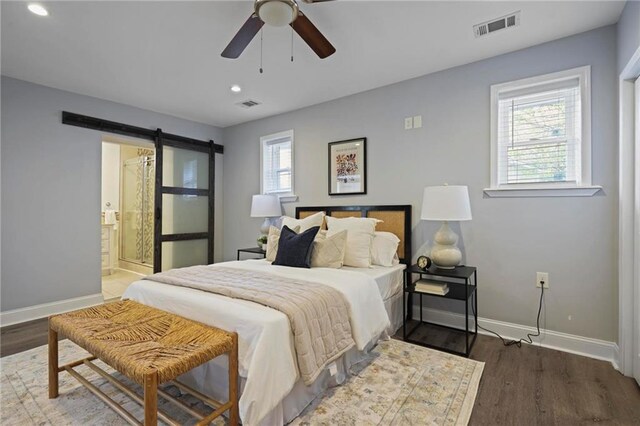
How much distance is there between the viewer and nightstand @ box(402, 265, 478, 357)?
2.54m

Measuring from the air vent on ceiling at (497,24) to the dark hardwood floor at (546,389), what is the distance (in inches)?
103

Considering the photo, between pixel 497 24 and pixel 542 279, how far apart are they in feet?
6.98

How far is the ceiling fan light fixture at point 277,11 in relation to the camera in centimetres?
171

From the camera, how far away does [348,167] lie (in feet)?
12.5

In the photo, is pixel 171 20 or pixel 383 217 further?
pixel 383 217

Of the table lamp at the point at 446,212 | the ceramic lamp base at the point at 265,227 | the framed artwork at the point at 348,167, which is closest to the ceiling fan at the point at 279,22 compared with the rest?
the table lamp at the point at 446,212

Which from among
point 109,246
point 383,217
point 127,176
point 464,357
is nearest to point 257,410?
point 464,357

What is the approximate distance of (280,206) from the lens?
14.5 feet

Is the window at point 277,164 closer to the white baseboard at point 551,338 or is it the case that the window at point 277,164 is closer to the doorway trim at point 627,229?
the white baseboard at point 551,338

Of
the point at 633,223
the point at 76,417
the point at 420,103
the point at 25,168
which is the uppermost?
the point at 420,103

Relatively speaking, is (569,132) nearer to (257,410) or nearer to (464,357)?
(464,357)

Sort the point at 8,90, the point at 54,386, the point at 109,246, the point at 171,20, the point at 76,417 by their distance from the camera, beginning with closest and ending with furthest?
the point at 76,417, the point at 54,386, the point at 171,20, the point at 8,90, the point at 109,246

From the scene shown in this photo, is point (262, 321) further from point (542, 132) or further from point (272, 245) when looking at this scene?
point (542, 132)

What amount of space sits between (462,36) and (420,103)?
795mm
